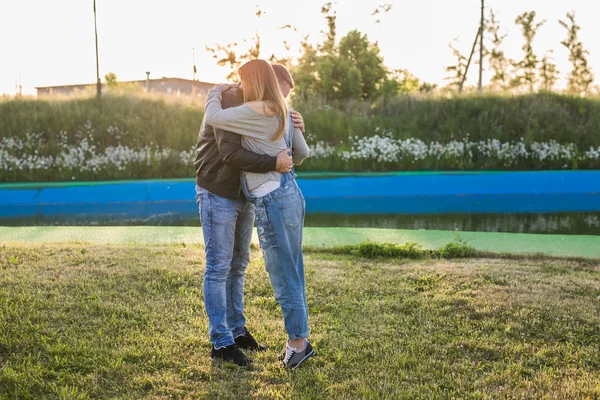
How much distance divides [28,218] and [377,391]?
7701 millimetres

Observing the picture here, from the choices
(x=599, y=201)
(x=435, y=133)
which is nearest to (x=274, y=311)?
(x=599, y=201)

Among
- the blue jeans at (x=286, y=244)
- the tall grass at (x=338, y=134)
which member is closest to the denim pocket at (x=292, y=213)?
the blue jeans at (x=286, y=244)

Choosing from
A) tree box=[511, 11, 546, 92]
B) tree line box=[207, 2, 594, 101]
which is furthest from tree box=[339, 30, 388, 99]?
tree box=[511, 11, 546, 92]

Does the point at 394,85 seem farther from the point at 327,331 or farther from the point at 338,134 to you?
the point at 327,331

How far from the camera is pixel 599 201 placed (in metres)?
10.1

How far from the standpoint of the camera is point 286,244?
9.31 ft

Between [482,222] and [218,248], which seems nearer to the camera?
[218,248]

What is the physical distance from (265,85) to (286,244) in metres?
0.74

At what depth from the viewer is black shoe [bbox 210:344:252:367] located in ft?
9.51

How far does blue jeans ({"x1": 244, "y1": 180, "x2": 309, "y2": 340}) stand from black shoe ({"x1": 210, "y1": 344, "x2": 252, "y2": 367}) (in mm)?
249

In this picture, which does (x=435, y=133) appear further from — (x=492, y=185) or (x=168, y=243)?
(x=168, y=243)

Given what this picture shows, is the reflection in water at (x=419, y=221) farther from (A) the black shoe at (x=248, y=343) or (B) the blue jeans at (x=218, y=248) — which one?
(B) the blue jeans at (x=218, y=248)

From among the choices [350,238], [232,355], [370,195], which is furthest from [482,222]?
[232,355]

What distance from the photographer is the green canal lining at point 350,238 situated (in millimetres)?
5732
